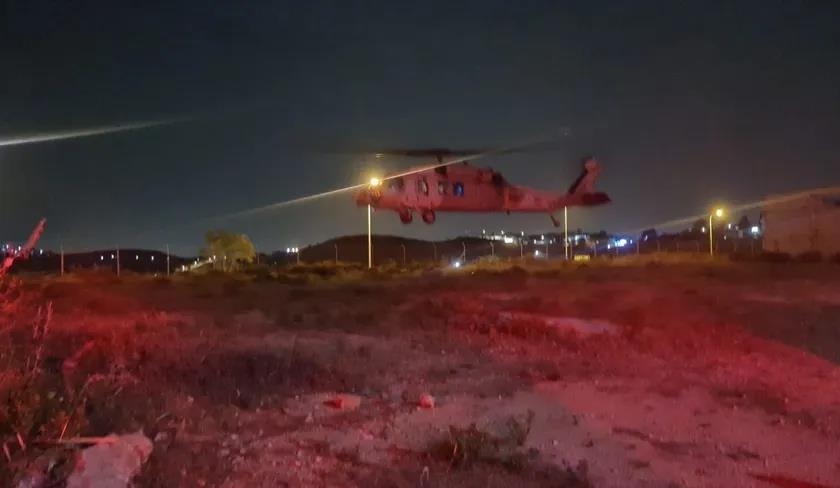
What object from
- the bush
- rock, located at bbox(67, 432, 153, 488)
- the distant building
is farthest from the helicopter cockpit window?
rock, located at bbox(67, 432, 153, 488)

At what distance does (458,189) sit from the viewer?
45.6 metres

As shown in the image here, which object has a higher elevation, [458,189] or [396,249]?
[458,189]

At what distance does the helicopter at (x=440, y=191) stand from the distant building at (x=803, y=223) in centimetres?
1774

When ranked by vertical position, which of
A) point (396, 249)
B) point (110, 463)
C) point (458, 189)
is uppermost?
point (458, 189)

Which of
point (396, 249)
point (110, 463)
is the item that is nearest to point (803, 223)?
point (396, 249)

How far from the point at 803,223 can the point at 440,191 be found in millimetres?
25318

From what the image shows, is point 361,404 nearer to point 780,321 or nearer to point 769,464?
point 769,464

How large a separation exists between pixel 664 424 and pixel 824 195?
5112 centimetres

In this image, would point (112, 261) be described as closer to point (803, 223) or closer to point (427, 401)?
point (803, 223)

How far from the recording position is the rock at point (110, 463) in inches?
263

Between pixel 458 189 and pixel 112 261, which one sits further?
pixel 112 261

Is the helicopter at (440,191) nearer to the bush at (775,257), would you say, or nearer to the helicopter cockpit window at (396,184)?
the helicopter cockpit window at (396,184)

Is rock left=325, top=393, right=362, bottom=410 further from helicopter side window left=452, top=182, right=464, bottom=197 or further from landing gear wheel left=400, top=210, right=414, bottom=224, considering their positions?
helicopter side window left=452, top=182, right=464, bottom=197

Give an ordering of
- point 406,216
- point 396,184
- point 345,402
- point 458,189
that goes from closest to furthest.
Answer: point 345,402
point 396,184
point 406,216
point 458,189
